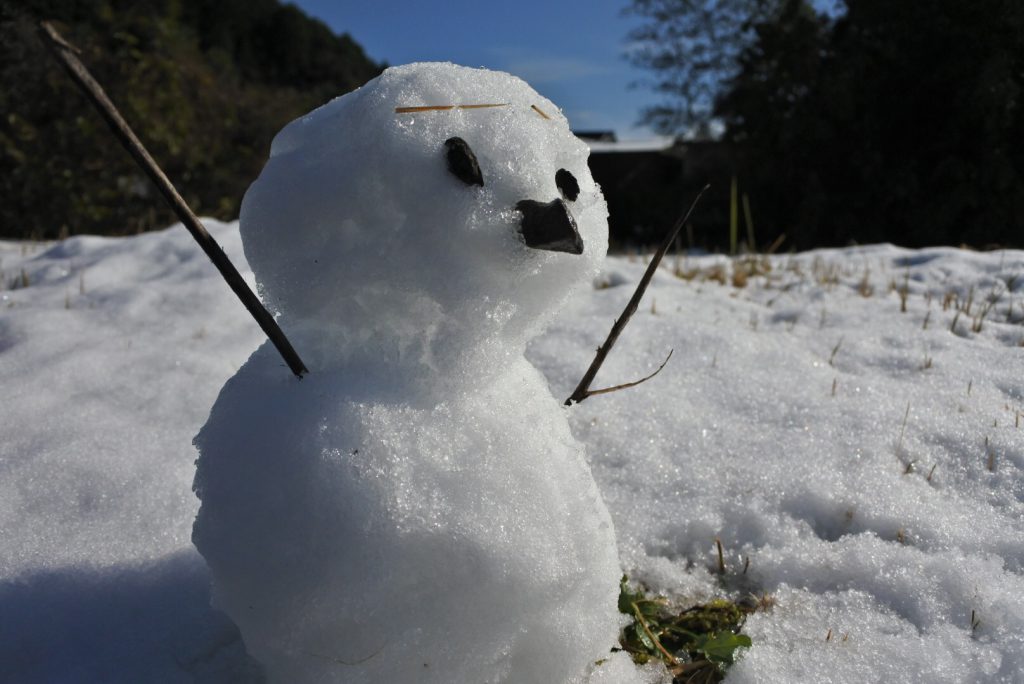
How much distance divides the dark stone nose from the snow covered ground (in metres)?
0.85

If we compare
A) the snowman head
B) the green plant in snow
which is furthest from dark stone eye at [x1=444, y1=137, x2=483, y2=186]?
the green plant in snow

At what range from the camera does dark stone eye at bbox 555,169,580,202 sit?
110cm

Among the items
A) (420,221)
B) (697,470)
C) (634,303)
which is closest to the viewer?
(420,221)

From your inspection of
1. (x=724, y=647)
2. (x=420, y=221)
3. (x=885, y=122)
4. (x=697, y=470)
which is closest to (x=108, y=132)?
(x=697, y=470)

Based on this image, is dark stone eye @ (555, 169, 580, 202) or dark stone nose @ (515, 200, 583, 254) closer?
dark stone nose @ (515, 200, 583, 254)

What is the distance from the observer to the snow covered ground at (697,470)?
1.33 metres

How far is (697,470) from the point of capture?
1930mm

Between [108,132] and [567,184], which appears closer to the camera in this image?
[567,184]

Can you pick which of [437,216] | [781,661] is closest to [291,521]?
[437,216]

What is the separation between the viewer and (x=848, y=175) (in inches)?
363

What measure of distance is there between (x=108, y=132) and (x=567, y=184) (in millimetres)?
6929

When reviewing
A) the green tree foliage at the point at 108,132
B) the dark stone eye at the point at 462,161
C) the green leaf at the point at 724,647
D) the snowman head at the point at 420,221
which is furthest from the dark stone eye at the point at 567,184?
the green tree foliage at the point at 108,132

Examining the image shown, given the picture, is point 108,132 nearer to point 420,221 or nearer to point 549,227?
point 420,221

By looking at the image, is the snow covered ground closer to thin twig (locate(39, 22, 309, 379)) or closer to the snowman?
the snowman
